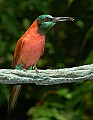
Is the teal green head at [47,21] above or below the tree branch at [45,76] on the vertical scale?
above

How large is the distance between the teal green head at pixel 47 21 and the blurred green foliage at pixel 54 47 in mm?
835

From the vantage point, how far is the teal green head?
1739 millimetres

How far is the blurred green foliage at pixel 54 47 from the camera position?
2699 millimetres

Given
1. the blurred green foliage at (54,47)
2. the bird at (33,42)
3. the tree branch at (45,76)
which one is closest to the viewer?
the tree branch at (45,76)

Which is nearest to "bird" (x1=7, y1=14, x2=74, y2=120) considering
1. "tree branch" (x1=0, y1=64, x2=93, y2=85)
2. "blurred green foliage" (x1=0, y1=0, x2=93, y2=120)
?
"tree branch" (x1=0, y1=64, x2=93, y2=85)

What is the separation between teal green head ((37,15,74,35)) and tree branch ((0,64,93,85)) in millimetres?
198

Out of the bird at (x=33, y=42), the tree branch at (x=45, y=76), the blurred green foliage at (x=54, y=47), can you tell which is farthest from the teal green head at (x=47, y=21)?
the blurred green foliage at (x=54, y=47)

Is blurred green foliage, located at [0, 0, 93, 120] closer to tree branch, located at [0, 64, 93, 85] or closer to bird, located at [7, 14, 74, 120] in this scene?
bird, located at [7, 14, 74, 120]

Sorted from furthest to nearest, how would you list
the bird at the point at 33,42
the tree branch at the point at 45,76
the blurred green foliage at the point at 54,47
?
the blurred green foliage at the point at 54,47 < the bird at the point at 33,42 < the tree branch at the point at 45,76

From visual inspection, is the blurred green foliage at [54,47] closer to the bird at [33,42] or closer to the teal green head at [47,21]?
the bird at [33,42]

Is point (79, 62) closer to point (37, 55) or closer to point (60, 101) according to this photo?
point (60, 101)

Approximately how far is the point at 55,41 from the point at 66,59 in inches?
5.8

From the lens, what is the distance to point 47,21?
176 cm

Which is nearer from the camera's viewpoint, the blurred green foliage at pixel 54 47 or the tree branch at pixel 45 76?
the tree branch at pixel 45 76
